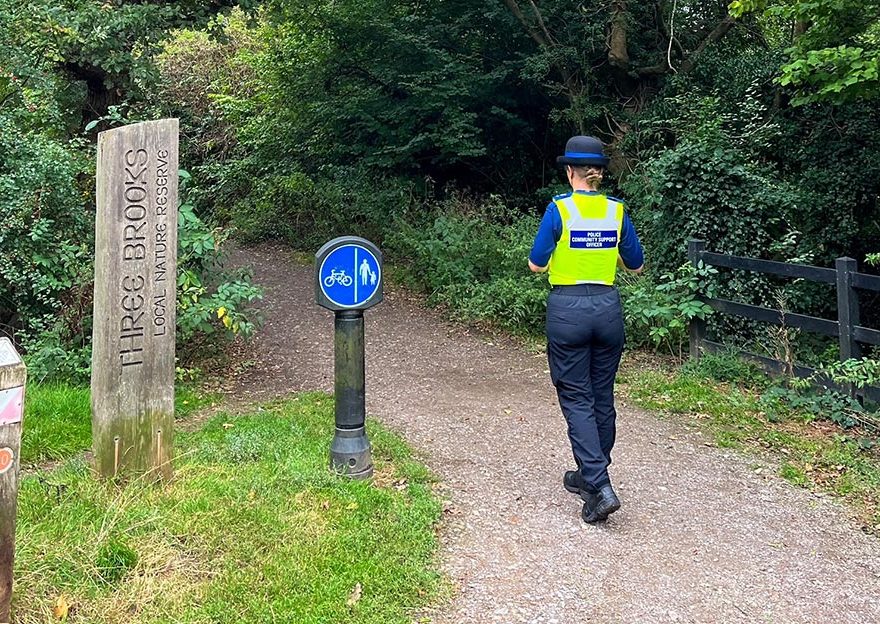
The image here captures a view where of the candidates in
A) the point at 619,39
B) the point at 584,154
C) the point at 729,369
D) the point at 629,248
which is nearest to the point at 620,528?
the point at 629,248

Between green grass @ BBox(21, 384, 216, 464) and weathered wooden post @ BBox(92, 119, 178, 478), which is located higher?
weathered wooden post @ BBox(92, 119, 178, 478)

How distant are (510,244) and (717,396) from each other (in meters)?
4.57

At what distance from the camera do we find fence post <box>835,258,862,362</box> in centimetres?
662

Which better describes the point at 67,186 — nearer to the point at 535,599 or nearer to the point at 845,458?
the point at 535,599

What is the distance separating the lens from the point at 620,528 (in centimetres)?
455

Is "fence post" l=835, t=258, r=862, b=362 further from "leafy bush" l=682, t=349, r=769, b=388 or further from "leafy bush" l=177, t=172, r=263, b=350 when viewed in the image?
"leafy bush" l=177, t=172, r=263, b=350

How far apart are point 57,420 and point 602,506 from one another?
13.1 ft

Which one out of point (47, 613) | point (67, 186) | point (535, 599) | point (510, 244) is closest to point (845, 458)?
point (535, 599)

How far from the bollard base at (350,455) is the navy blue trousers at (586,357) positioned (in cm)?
129

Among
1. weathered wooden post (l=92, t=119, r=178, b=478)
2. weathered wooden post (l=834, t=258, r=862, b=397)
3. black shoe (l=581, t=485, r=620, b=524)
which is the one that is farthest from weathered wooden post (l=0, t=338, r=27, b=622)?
weathered wooden post (l=834, t=258, r=862, b=397)

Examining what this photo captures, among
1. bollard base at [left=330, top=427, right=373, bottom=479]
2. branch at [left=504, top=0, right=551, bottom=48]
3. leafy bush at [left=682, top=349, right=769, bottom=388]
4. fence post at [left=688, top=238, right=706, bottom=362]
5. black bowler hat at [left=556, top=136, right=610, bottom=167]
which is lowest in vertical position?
bollard base at [left=330, top=427, right=373, bottom=479]

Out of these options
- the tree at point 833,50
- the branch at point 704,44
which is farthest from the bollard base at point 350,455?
the branch at point 704,44

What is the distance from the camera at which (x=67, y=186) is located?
7727 millimetres

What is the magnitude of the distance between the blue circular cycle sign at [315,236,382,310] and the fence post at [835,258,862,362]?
13.3 feet
